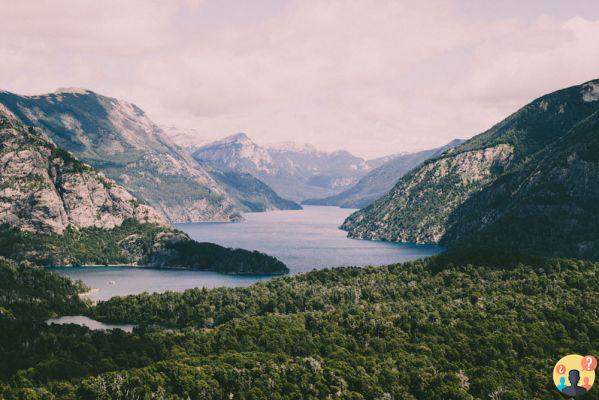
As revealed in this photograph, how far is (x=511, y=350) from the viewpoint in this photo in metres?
186

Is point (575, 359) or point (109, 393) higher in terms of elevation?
point (575, 359)

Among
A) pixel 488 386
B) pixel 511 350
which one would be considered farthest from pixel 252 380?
pixel 511 350

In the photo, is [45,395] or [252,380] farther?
[252,380]

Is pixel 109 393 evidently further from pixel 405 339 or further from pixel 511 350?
pixel 511 350

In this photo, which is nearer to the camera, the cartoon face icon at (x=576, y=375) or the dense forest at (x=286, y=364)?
the cartoon face icon at (x=576, y=375)

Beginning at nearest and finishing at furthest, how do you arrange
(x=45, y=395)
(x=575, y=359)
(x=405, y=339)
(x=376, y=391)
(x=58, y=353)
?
(x=575, y=359) < (x=45, y=395) < (x=376, y=391) < (x=58, y=353) < (x=405, y=339)

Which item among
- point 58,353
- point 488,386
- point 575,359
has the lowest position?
point 488,386

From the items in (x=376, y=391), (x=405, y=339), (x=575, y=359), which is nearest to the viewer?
(x=575, y=359)

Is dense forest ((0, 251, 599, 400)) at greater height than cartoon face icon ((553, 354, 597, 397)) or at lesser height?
lesser

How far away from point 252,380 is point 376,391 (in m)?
31.1

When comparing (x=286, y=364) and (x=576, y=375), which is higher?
(x=576, y=375)

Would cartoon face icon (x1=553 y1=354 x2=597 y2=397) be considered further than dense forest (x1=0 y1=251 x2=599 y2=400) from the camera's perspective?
No

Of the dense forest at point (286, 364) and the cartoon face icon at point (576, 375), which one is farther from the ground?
the cartoon face icon at point (576, 375)

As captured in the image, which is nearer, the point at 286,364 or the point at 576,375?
the point at 576,375
